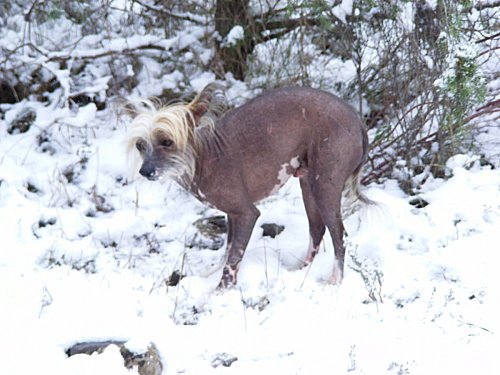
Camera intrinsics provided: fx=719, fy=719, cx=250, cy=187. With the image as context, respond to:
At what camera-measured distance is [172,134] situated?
4.17 metres

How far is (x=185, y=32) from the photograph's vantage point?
278 inches

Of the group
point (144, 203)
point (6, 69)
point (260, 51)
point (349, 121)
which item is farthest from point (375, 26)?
point (6, 69)

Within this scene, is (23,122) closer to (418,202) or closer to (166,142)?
(166,142)

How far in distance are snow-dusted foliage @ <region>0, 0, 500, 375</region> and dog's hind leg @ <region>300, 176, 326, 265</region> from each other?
0.10 meters

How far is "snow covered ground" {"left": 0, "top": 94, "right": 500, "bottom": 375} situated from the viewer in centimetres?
347

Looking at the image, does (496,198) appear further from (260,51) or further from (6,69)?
(6,69)

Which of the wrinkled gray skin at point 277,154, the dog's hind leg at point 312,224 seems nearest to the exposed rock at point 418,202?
the dog's hind leg at point 312,224

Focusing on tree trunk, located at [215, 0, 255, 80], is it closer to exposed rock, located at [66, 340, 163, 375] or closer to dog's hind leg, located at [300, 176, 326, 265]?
dog's hind leg, located at [300, 176, 326, 265]

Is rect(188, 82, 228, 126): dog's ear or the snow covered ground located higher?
rect(188, 82, 228, 126): dog's ear

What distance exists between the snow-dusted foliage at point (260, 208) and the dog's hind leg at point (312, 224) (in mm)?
104

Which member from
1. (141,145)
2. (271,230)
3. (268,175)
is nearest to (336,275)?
(268,175)

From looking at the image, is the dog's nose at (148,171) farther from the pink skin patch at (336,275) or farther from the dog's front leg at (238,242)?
the pink skin patch at (336,275)

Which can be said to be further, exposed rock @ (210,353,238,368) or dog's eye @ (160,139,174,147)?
dog's eye @ (160,139,174,147)

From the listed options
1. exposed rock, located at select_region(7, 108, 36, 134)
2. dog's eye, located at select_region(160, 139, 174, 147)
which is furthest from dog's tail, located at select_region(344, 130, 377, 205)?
exposed rock, located at select_region(7, 108, 36, 134)
